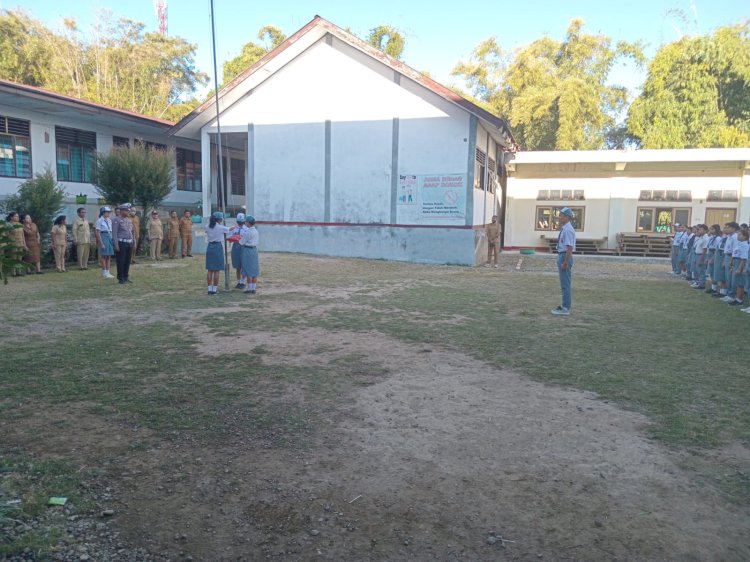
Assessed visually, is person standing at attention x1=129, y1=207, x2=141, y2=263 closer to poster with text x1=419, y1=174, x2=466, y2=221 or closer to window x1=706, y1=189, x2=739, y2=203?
poster with text x1=419, y1=174, x2=466, y2=221

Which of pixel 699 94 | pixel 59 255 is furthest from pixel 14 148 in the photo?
pixel 699 94

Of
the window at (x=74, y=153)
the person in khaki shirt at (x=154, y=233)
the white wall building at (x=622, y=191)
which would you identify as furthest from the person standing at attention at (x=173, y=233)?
the white wall building at (x=622, y=191)

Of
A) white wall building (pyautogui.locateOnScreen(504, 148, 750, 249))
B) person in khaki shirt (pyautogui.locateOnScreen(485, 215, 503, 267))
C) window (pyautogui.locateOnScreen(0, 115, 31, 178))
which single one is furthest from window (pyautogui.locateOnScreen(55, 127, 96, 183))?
white wall building (pyautogui.locateOnScreen(504, 148, 750, 249))

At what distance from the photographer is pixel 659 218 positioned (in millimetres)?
24766

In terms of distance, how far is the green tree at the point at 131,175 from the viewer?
653 inches

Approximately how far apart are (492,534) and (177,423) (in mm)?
2599

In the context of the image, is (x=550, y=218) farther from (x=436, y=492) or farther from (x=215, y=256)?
(x=436, y=492)

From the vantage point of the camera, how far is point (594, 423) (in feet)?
15.4

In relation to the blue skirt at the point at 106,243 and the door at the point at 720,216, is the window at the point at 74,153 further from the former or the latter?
the door at the point at 720,216

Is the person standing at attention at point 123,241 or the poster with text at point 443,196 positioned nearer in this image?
the person standing at attention at point 123,241

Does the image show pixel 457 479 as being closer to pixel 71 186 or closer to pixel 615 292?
pixel 615 292

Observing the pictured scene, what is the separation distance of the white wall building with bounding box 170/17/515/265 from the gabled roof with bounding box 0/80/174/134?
4.87ft

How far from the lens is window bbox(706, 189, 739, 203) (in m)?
23.6

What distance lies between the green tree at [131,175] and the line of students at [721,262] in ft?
48.8
